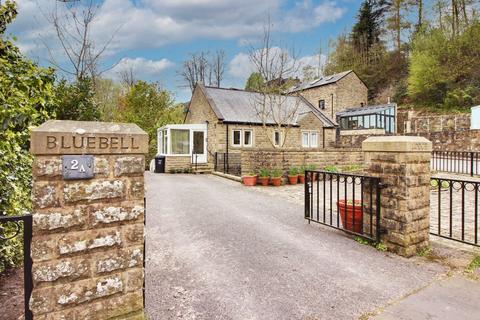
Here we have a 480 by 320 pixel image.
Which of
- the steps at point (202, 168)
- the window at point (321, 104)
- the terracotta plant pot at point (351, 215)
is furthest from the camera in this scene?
the window at point (321, 104)

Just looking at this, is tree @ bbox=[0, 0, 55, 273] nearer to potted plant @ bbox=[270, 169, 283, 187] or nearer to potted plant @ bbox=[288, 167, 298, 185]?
potted plant @ bbox=[270, 169, 283, 187]

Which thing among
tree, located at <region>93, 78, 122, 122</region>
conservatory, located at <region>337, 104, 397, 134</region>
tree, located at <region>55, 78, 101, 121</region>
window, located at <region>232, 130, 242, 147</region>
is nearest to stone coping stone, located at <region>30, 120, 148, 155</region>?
tree, located at <region>55, 78, 101, 121</region>

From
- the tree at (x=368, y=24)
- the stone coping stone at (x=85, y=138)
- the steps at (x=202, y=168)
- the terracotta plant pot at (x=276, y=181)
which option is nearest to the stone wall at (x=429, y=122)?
the tree at (x=368, y=24)

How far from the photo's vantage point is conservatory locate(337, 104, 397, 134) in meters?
30.8

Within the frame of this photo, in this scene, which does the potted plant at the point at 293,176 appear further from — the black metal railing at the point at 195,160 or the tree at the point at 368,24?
the tree at the point at 368,24

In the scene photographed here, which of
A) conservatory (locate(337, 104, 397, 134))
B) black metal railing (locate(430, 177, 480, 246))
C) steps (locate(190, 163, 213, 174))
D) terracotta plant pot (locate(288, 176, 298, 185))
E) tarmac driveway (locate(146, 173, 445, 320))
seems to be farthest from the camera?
conservatory (locate(337, 104, 397, 134))

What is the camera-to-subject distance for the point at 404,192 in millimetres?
4289

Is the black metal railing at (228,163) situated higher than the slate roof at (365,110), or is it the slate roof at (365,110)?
the slate roof at (365,110)

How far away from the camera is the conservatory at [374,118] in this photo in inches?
1213

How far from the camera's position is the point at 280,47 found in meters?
17.4

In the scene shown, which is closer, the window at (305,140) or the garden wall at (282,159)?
the garden wall at (282,159)

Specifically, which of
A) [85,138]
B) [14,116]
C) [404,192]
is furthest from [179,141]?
[85,138]

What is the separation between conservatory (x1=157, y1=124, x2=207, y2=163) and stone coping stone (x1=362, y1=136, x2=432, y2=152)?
16.1m

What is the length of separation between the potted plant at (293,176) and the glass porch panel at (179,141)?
951cm
